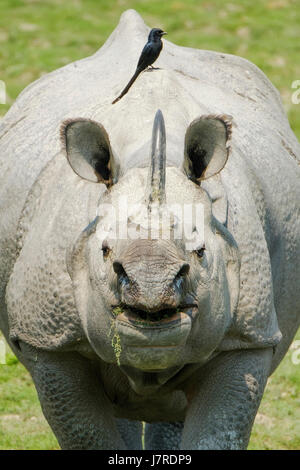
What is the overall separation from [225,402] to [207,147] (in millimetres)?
1211

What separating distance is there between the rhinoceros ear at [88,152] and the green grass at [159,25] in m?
9.07

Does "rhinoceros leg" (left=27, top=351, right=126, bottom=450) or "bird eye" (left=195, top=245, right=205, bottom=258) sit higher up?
"bird eye" (left=195, top=245, right=205, bottom=258)

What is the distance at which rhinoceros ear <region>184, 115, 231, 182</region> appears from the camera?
5250 millimetres

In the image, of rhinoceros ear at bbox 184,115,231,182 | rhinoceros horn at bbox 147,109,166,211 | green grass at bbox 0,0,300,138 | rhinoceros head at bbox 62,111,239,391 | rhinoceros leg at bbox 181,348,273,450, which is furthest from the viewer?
green grass at bbox 0,0,300,138

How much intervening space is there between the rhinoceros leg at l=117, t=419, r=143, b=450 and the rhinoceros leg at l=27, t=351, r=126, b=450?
139 centimetres

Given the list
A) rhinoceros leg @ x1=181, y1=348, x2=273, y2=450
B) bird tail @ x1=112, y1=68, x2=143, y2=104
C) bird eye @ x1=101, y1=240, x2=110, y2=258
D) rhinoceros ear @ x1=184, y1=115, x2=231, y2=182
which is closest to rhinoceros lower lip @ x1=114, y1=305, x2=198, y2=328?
bird eye @ x1=101, y1=240, x2=110, y2=258

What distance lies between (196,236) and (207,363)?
0.93m

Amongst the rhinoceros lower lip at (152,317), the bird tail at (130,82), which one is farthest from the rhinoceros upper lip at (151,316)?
the bird tail at (130,82)

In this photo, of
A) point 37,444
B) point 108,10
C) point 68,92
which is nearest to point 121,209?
point 68,92

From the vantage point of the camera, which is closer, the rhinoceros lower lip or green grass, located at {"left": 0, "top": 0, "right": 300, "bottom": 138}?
the rhinoceros lower lip

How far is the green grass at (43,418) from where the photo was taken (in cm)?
807

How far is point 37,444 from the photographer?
8.01m

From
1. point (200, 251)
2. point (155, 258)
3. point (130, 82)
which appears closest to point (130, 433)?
point (130, 82)

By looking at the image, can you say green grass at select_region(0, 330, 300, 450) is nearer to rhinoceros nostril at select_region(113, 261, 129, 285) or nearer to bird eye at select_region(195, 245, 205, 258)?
bird eye at select_region(195, 245, 205, 258)
